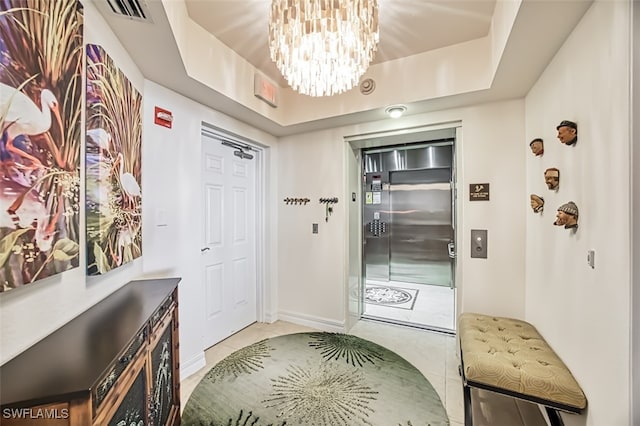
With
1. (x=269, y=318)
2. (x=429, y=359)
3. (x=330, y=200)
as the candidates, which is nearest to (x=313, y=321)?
(x=269, y=318)

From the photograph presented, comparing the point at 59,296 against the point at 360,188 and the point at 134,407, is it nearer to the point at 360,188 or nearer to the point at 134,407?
the point at 134,407

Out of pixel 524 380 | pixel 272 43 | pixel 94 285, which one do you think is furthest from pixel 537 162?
pixel 94 285

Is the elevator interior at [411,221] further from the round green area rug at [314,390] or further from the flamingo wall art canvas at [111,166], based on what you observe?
the flamingo wall art canvas at [111,166]

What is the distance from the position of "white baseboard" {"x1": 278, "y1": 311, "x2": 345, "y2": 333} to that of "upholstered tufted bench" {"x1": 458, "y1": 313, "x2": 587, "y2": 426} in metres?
1.49

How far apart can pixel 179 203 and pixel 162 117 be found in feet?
2.20

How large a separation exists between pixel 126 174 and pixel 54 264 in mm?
777

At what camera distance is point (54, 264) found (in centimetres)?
99

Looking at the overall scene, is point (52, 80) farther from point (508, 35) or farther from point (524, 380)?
point (524, 380)

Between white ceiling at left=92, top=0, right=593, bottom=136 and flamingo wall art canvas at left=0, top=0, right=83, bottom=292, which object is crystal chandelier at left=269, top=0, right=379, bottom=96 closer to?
white ceiling at left=92, top=0, right=593, bottom=136

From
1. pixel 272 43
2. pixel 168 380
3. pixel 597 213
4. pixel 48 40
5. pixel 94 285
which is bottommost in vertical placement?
pixel 168 380

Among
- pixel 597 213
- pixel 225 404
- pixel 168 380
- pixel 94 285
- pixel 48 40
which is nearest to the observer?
pixel 48 40

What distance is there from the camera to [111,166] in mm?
1423

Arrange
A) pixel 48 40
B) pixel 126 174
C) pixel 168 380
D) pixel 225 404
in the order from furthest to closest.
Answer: pixel 225 404, pixel 126 174, pixel 168 380, pixel 48 40

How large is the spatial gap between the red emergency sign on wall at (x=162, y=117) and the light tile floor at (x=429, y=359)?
2038 mm
